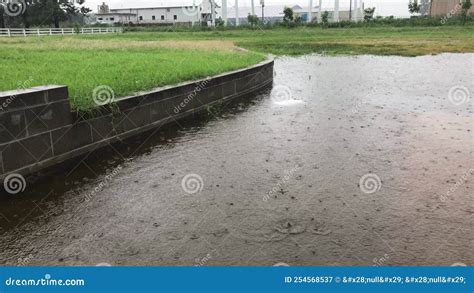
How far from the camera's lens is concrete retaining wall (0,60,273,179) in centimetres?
590

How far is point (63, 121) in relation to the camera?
6.72m

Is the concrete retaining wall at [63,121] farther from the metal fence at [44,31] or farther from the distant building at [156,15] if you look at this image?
the distant building at [156,15]

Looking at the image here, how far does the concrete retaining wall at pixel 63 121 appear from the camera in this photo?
590 cm

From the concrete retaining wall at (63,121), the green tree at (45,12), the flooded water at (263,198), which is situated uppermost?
the green tree at (45,12)

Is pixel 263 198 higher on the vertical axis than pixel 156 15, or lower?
lower

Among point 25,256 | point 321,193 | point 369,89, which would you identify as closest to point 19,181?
point 25,256

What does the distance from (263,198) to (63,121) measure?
3.30 m

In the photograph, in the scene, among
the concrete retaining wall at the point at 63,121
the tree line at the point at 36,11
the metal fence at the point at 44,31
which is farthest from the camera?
the tree line at the point at 36,11

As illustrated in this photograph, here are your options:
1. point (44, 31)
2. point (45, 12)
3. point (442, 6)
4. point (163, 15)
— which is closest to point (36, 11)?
point (45, 12)

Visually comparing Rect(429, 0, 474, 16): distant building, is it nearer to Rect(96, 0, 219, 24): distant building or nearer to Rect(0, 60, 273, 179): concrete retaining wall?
Rect(96, 0, 219, 24): distant building

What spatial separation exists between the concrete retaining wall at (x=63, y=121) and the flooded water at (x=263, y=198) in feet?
0.89

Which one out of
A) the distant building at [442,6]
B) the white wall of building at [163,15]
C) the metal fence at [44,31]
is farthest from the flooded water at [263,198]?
the white wall of building at [163,15]

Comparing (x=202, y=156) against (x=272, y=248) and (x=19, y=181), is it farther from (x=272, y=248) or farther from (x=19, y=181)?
(x=272, y=248)

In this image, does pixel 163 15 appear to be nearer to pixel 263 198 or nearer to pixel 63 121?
pixel 63 121
